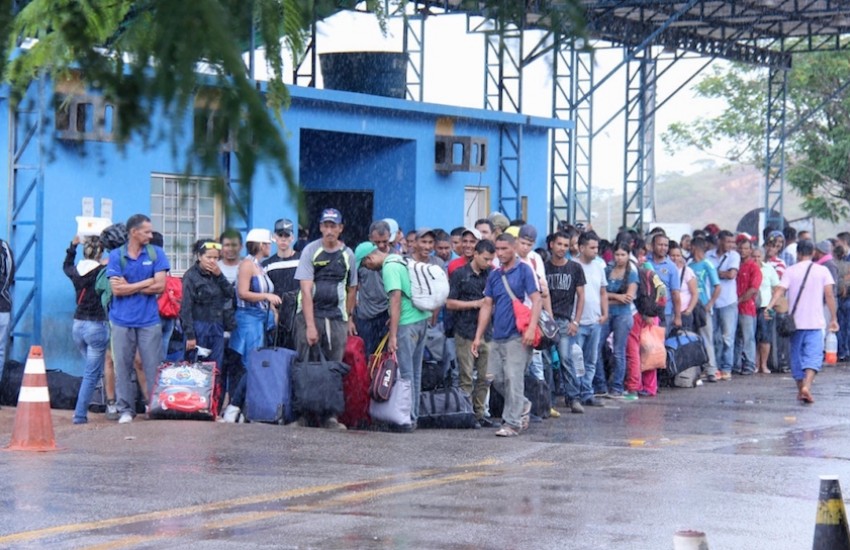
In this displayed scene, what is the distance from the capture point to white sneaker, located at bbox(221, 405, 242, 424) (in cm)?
1315

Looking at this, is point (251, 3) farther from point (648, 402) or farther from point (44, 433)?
point (648, 402)

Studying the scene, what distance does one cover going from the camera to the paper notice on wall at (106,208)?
1584 centimetres

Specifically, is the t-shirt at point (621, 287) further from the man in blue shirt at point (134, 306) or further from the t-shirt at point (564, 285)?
the man in blue shirt at point (134, 306)

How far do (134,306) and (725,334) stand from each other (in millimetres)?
9703

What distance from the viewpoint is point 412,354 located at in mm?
13250

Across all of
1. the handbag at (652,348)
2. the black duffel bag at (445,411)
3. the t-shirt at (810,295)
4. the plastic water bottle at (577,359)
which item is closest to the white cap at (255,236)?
the black duffel bag at (445,411)

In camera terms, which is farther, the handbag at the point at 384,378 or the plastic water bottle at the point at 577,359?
the plastic water bottle at the point at 577,359

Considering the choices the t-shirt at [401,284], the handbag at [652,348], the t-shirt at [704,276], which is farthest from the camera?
the t-shirt at [704,276]

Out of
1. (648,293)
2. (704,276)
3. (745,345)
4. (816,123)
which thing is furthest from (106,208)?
(816,123)

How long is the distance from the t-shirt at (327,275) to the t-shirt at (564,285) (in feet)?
9.28

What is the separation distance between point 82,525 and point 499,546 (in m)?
2.35

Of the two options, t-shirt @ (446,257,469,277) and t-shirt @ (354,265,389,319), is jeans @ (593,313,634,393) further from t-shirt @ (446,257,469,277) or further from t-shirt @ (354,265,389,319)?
t-shirt @ (354,265,389,319)

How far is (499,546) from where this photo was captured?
7.75 meters

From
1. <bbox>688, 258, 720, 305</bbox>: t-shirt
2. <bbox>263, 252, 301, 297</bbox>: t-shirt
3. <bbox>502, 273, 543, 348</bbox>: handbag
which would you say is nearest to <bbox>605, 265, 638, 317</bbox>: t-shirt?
<bbox>688, 258, 720, 305</bbox>: t-shirt
